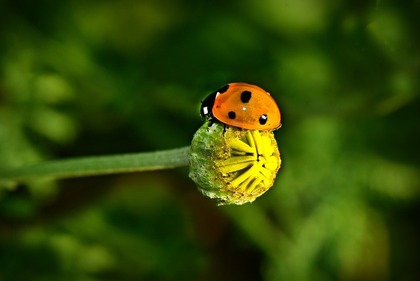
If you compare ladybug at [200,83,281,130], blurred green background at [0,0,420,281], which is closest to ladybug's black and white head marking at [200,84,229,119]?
ladybug at [200,83,281,130]

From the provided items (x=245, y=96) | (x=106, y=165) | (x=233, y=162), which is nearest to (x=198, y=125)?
(x=106, y=165)

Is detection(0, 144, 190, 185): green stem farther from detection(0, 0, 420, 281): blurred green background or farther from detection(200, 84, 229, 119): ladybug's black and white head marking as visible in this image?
detection(0, 0, 420, 281): blurred green background

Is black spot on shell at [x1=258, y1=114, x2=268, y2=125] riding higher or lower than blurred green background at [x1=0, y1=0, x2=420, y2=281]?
lower

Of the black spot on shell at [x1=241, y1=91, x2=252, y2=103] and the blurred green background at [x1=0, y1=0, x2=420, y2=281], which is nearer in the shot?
the black spot on shell at [x1=241, y1=91, x2=252, y2=103]

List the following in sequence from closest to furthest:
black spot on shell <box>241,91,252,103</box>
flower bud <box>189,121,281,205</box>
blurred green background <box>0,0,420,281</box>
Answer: flower bud <box>189,121,281,205</box> → black spot on shell <box>241,91,252,103</box> → blurred green background <box>0,0,420,281</box>

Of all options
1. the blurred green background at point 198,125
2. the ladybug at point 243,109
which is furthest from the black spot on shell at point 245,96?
the blurred green background at point 198,125

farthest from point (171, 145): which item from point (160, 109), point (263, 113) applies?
point (263, 113)

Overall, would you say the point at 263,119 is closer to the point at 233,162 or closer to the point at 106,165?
the point at 233,162

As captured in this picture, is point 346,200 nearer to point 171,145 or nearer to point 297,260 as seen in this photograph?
point 297,260
